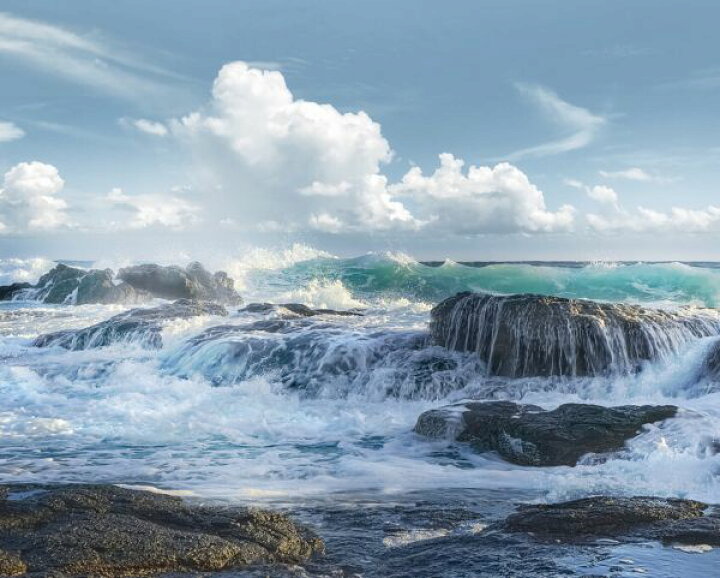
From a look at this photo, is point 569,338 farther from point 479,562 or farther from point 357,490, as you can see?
point 479,562

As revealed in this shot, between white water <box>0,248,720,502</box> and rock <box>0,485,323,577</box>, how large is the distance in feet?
4.45

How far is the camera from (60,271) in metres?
34.5

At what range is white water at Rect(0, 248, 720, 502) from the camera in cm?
637

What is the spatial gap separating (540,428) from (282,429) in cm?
349

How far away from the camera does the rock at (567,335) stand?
1093 centimetres

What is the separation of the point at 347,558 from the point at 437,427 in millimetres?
4294

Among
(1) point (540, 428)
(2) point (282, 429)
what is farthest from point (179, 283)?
(1) point (540, 428)

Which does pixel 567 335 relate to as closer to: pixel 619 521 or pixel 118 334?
pixel 619 521

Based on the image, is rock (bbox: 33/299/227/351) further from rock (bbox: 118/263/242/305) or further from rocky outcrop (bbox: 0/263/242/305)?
rocky outcrop (bbox: 0/263/242/305)

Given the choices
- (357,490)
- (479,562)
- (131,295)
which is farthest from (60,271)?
(479,562)

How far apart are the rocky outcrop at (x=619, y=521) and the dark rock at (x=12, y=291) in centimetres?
3617

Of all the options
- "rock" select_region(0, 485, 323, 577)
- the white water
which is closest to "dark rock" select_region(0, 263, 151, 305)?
the white water

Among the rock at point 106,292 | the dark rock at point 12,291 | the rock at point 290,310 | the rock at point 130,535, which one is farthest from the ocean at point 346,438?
the dark rock at point 12,291

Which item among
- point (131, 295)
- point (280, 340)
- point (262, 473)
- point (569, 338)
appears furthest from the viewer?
point (131, 295)
